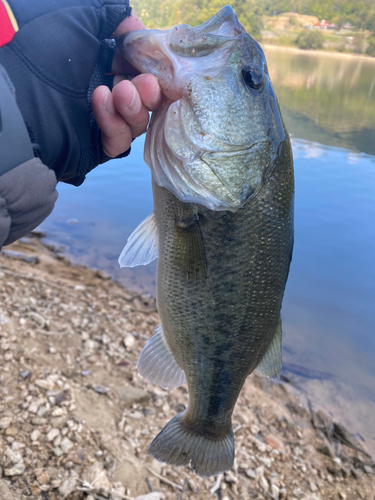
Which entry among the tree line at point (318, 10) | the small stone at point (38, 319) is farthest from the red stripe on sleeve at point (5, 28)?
the tree line at point (318, 10)

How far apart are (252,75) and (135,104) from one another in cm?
56

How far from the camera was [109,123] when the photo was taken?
1.79m

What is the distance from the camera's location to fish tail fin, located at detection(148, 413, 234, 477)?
2113 millimetres

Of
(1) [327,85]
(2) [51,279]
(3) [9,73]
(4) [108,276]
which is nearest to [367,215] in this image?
(4) [108,276]

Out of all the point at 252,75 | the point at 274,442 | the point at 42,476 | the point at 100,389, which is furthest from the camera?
the point at 274,442

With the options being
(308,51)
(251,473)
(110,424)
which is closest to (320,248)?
(251,473)

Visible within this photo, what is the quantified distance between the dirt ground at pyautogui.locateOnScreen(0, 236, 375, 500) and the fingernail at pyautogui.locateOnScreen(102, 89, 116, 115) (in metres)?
2.11

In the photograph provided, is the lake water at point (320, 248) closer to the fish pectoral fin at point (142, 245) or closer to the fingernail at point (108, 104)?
the fish pectoral fin at point (142, 245)

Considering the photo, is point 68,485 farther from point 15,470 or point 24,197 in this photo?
point 24,197

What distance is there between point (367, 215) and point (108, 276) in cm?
724

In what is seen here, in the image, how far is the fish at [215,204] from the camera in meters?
1.60

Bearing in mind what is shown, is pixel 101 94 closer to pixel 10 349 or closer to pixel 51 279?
pixel 10 349

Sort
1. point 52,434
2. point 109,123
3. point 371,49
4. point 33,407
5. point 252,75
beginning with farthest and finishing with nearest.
→ point 371,49, point 33,407, point 52,434, point 109,123, point 252,75

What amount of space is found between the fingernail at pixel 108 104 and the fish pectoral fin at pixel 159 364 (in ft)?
4.04
